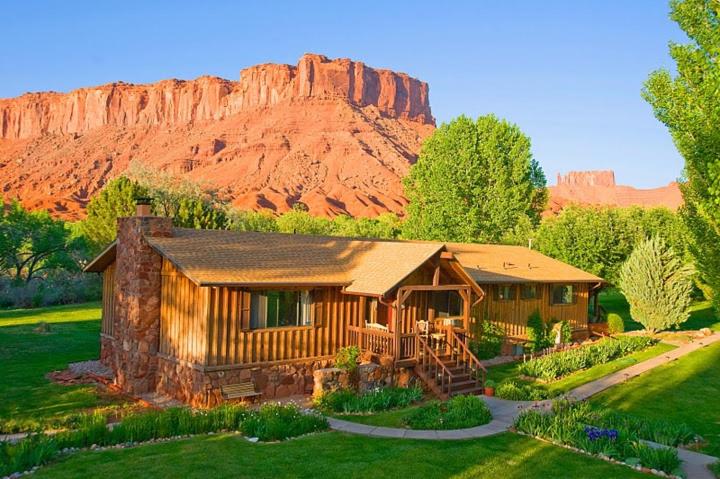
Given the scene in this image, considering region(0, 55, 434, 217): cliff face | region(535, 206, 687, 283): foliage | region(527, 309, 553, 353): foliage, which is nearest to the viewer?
region(527, 309, 553, 353): foliage

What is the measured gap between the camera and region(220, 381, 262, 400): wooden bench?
17000 mm

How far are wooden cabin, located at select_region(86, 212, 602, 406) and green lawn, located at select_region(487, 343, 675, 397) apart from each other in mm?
1377

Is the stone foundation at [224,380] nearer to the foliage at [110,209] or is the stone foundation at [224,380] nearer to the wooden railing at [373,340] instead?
the wooden railing at [373,340]

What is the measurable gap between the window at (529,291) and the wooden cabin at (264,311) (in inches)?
227

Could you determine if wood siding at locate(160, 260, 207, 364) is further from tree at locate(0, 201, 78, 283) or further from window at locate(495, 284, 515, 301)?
tree at locate(0, 201, 78, 283)

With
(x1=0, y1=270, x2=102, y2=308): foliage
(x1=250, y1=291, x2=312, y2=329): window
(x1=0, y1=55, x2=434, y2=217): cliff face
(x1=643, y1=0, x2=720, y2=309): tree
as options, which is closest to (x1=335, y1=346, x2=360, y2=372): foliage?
(x1=250, y1=291, x2=312, y2=329): window

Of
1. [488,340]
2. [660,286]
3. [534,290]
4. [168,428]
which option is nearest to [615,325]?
[660,286]

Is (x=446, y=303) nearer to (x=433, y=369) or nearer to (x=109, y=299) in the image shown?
(x=433, y=369)

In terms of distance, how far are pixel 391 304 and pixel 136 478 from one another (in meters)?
10.7

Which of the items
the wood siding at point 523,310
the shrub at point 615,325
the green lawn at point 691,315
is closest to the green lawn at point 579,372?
the wood siding at point 523,310

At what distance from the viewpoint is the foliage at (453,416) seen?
46.2ft

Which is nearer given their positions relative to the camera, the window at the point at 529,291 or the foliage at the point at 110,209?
the window at the point at 529,291

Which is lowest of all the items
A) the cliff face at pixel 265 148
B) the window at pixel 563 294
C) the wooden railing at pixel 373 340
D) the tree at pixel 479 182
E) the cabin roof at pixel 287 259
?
the wooden railing at pixel 373 340

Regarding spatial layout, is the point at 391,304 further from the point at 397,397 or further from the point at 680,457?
the point at 680,457
